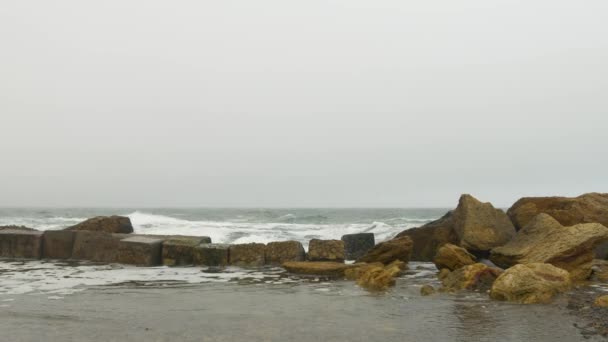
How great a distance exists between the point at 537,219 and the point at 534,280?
2.68 metres

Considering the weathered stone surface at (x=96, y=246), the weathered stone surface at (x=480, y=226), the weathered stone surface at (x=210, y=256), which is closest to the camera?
the weathered stone surface at (x=480, y=226)

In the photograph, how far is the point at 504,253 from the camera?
7.41 metres

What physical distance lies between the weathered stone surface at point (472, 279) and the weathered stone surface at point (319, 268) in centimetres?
161

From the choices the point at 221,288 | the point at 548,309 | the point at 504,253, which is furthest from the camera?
the point at 504,253

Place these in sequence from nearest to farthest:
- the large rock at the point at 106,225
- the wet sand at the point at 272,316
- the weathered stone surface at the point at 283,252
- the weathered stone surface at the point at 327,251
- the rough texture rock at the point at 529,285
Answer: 1. the wet sand at the point at 272,316
2. the rough texture rock at the point at 529,285
3. the weathered stone surface at the point at 327,251
4. the weathered stone surface at the point at 283,252
5. the large rock at the point at 106,225

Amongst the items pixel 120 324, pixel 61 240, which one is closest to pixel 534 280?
pixel 120 324

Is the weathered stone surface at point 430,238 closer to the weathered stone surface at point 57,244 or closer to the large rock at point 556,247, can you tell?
the large rock at point 556,247

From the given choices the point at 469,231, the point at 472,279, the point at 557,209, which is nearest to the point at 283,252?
the point at 469,231

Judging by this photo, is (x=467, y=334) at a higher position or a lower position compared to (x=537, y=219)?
lower

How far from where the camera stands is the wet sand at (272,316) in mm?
3781

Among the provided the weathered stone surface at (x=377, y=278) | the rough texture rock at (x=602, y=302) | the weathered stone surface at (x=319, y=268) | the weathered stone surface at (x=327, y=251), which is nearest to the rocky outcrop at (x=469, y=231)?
the weathered stone surface at (x=327, y=251)

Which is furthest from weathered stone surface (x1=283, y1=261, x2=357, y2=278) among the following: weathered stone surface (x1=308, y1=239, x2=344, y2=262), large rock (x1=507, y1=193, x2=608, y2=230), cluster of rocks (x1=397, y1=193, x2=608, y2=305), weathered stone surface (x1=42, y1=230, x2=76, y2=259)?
weathered stone surface (x1=42, y1=230, x2=76, y2=259)

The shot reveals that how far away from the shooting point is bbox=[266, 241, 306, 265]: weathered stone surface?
8.59 metres

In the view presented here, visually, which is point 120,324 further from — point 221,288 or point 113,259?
point 113,259
